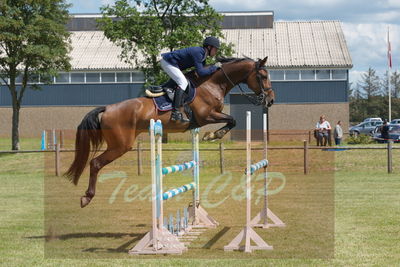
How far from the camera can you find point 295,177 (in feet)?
63.6

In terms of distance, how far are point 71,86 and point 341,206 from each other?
31.9 metres

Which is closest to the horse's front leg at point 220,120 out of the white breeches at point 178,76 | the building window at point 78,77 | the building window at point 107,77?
the white breeches at point 178,76

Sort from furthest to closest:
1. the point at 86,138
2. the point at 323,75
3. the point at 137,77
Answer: the point at 137,77, the point at 323,75, the point at 86,138

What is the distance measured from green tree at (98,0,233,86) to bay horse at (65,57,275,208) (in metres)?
22.7

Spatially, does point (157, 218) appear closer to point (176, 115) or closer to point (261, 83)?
point (176, 115)

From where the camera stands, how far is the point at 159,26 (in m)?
32.0

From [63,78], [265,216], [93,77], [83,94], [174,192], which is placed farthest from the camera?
[63,78]

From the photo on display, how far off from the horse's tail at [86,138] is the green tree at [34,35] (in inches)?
834

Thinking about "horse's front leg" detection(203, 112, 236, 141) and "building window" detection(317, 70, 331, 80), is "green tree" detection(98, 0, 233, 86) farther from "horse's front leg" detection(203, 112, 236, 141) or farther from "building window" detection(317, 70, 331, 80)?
"horse's front leg" detection(203, 112, 236, 141)

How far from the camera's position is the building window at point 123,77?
41.3m

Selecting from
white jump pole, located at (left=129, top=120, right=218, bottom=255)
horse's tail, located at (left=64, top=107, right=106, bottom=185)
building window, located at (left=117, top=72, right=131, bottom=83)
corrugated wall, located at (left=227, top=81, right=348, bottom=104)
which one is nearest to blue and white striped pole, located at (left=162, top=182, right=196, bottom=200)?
white jump pole, located at (left=129, top=120, right=218, bottom=255)

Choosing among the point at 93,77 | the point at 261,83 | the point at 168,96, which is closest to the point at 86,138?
the point at 168,96

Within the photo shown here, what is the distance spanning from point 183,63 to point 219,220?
3290mm

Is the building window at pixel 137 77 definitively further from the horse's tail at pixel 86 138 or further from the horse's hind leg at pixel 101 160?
the horse's hind leg at pixel 101 160
